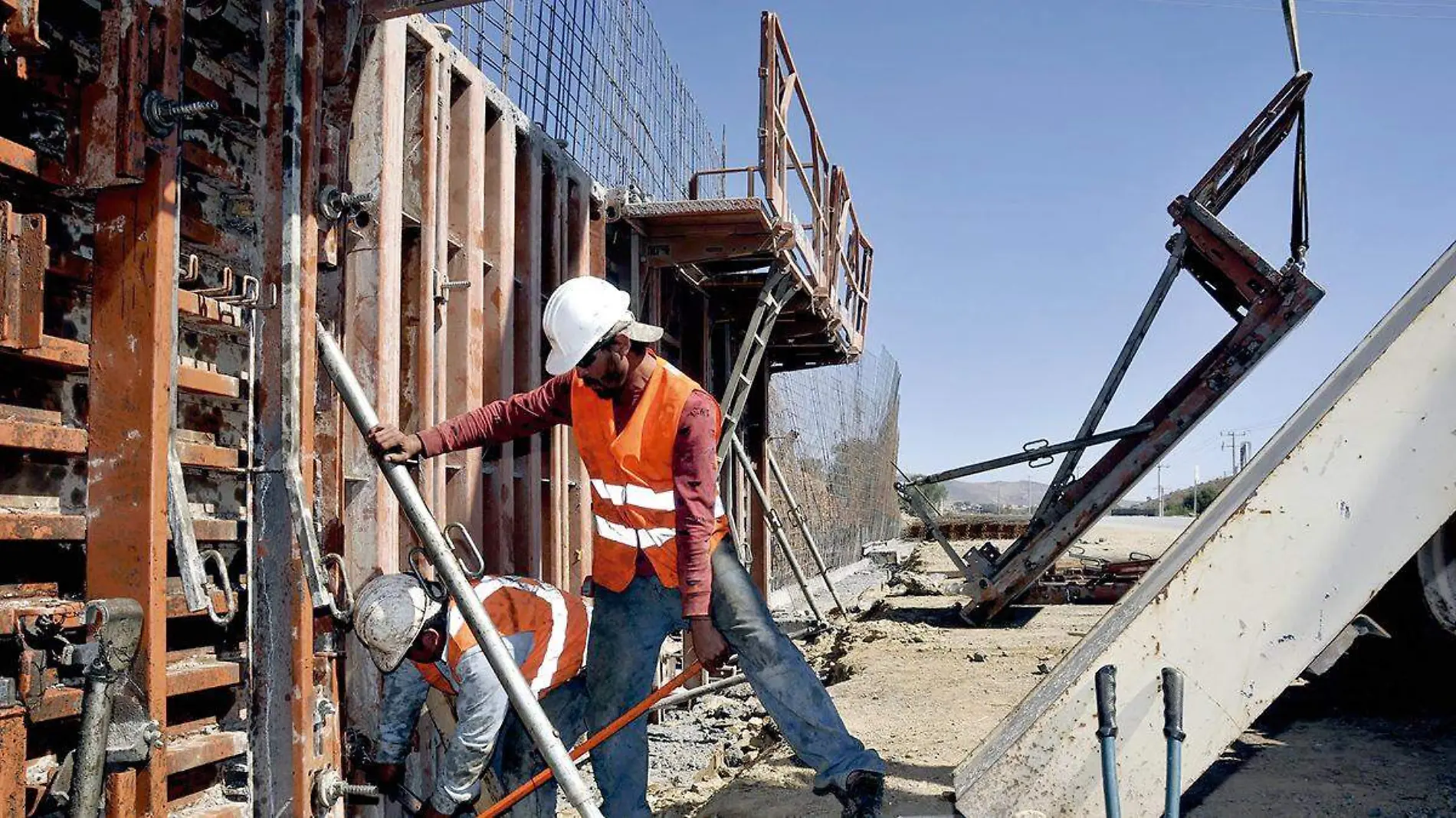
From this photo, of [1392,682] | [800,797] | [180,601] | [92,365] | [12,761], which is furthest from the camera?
[1392,682]

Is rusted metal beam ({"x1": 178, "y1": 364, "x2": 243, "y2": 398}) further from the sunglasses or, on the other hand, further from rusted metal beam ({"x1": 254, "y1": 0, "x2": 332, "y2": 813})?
the sunglasses

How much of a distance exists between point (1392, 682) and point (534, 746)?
12.4 ft

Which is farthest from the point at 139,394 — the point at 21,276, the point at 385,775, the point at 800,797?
the point at 800,797

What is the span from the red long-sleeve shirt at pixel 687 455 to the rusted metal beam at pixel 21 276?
4.23ft

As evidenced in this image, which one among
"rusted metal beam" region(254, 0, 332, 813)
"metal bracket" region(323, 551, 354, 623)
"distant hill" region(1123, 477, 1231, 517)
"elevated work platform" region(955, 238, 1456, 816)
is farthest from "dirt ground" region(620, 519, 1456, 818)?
"distant hill" region(1123, 477, 1231, 517)

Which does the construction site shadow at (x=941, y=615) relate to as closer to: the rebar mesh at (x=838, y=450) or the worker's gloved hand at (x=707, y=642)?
the rebar mesh at (x=838, y=450)

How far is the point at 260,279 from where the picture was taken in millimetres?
3275

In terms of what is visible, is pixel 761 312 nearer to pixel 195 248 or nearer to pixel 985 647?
pixel 985 647

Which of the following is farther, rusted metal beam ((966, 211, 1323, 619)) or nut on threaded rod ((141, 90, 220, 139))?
rusted metal beam ((966, 211, 1323, 619))

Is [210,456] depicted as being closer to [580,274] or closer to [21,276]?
[21,276]

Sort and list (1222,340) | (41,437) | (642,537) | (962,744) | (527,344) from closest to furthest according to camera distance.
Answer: (41,437) < (642,537) < (962,744) < (527,344) < (1222,340)

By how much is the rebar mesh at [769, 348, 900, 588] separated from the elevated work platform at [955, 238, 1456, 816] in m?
10.8

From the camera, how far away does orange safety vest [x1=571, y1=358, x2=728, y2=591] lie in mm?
3676

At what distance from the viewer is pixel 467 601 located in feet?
10.3
